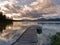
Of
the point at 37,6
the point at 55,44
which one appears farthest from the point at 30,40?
the point at 37,6

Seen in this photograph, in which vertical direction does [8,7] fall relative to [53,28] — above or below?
above

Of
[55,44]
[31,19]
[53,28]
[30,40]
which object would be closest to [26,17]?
[31,19]

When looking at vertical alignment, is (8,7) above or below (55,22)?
above

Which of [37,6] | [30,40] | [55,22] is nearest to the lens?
[30,40]

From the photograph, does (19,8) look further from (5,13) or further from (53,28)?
(53,28)

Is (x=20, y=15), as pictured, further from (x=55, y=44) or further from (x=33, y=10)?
(x=55, y=44)

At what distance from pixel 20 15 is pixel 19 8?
184 millimetres

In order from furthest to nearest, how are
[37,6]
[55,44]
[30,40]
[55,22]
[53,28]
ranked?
1. [37,6]
2. [55,22]
3. [53,28]
4. [30,40]
5. [55,44]

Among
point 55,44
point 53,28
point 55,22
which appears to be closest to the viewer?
point 55,44

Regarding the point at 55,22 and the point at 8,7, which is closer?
the point at 55,22

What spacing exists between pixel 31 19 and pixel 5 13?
65 centimetres

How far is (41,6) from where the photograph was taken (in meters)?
4.73

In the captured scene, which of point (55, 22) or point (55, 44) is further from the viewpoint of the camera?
point (55, 22)

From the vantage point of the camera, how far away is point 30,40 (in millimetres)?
2898
